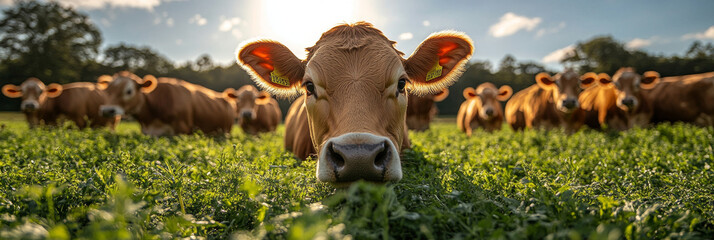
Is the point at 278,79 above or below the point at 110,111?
above

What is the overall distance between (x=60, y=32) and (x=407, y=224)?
56.5 m

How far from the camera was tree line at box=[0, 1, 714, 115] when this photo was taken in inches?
1515

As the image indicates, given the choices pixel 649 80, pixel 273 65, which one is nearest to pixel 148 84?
pixel 273 65

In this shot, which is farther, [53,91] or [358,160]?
[53,91]

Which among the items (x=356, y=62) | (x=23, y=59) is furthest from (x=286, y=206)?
(x=23, y=59)

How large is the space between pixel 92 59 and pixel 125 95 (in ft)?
161

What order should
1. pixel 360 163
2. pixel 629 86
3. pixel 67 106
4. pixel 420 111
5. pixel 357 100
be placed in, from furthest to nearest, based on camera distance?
pixel 420 111
pixel 67 106
pixel 629 86
pixel 357 100
pixel 360 163

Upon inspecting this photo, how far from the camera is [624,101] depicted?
8.78m

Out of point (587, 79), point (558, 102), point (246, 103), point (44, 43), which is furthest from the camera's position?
point (44, 43)

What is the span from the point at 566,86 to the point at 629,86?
1.48 m

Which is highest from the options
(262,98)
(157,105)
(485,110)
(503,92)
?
(503,92)

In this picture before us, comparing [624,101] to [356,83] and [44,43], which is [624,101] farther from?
[44,43]

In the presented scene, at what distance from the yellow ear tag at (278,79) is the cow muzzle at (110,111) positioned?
6.76 meters

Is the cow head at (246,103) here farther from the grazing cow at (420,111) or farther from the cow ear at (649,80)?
the cow ear at (649,80)
